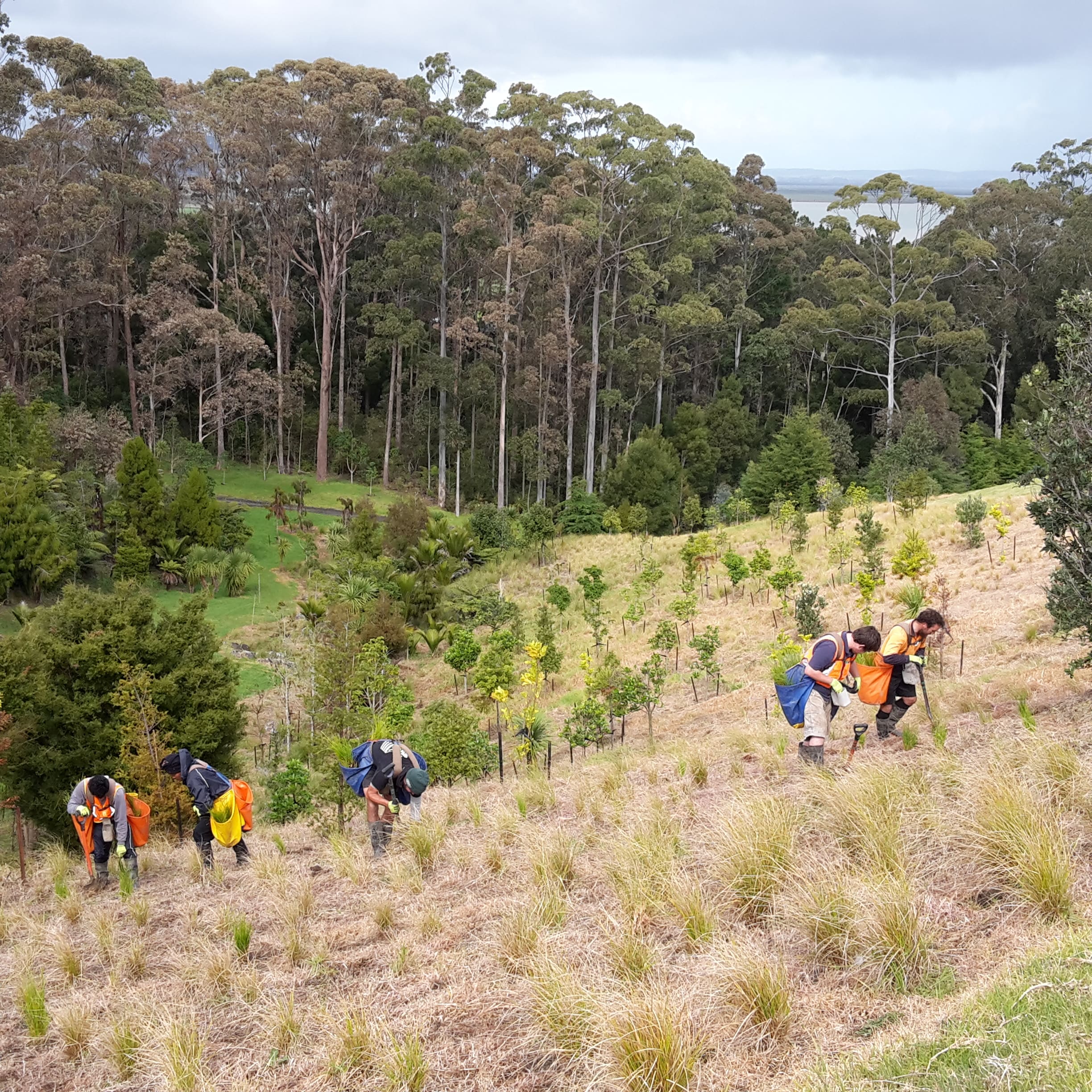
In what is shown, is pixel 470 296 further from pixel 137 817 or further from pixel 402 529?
pixel 137 817

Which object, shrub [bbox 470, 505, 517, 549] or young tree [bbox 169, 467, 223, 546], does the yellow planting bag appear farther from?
shrub [bbox 470, 505, 517, 549]

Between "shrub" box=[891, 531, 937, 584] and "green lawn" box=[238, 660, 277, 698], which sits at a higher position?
"shrub" box=[891, 531, 937, 584]

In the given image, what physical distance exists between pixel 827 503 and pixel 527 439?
15.3 metres

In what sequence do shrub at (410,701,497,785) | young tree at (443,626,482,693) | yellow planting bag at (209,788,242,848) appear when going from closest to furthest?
1. yellow planting bag at (209,788,242,848)
2. shrub at (410,701,497,785)
3. young tree at (443,626,482,693)

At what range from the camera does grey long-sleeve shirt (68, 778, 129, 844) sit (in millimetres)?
7535

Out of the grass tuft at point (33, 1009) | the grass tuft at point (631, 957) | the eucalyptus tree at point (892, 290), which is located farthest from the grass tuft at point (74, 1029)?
the eucalyptus tree at point (892, 290)

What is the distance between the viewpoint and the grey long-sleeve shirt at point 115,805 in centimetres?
754

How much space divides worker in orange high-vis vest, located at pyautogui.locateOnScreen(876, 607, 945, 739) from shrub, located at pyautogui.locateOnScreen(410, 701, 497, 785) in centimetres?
495

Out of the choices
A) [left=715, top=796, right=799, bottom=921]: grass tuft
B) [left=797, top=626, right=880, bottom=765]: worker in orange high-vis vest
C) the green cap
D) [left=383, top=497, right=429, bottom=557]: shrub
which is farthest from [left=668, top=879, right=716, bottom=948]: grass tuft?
[left=383, top=497, right=429, bottom=557]: shrub

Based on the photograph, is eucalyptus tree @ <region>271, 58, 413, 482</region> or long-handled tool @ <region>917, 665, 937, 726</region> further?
eucalyptus tree @ <region>271, 58, 413, 482</region>

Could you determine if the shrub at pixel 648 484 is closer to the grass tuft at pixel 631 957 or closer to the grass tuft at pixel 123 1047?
the grass tuft at pixel 631 957

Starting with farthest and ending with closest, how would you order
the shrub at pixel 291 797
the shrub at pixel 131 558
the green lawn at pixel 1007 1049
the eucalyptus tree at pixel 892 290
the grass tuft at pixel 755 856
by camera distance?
1. the eucalyptus tree at pixel 892 290
2. the shrub at pixel 131 558
3. the shrub at pixel 291 797
4. the grass tuft at pixel 755 856
5. the green lawn at pixel 1007 1049

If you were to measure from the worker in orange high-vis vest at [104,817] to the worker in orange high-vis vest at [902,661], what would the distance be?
6.17 metres

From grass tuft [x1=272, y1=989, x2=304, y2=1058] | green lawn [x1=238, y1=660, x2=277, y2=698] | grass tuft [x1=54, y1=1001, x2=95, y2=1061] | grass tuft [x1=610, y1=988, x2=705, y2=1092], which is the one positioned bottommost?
green lawn [x1=238, y1=660, x2=277, y2=698]
